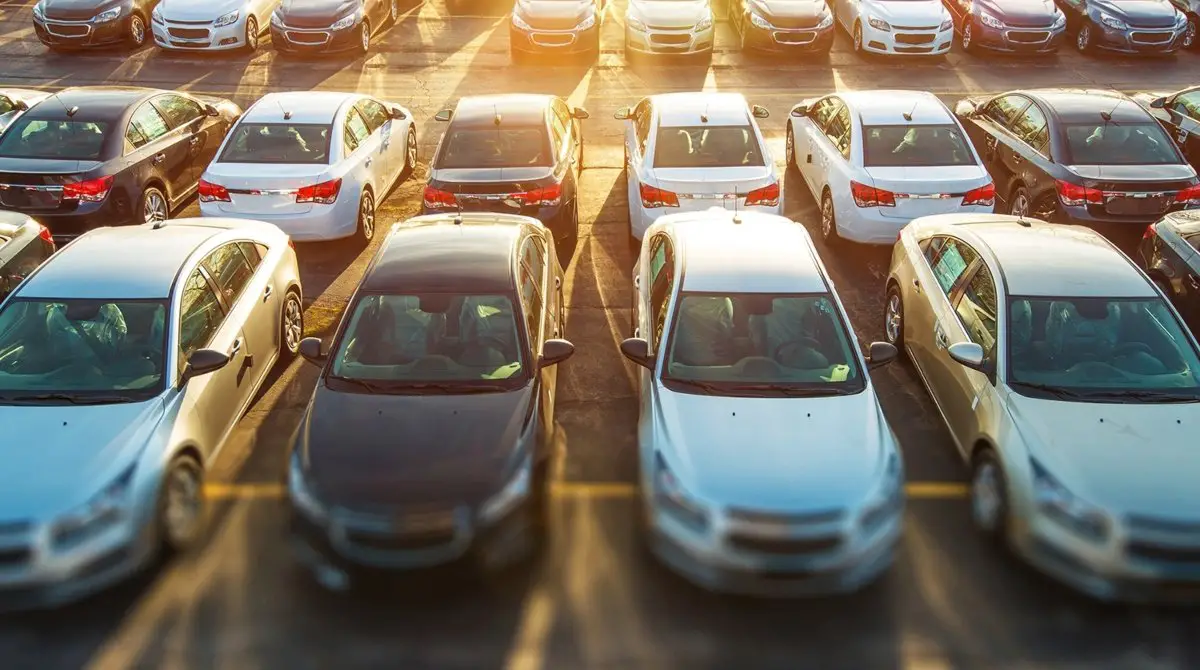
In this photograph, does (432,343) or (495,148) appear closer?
(432,343)

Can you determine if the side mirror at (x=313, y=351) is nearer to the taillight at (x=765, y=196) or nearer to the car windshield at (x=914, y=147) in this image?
the taillight at (x=765, y=196)

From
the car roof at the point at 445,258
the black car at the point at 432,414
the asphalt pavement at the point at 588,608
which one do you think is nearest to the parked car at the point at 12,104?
the asphalt pavement at the point at 588,608

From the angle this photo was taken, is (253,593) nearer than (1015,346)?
Yes

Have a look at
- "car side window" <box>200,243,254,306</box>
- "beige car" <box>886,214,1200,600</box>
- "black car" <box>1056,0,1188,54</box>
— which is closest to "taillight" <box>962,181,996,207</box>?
"beige car" <box>886,214,1200,600</box>

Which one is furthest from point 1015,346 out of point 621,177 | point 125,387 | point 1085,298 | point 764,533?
point 621,177

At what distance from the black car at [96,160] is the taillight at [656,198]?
18.8 feet

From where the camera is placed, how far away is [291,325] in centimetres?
917

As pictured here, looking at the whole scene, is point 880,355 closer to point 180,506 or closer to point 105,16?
point 180,506

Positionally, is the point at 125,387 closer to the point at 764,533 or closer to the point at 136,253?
the point at 136,253

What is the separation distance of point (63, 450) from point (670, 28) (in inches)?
A: 580

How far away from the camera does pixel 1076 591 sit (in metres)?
6.12

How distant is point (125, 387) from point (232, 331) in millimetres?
1136

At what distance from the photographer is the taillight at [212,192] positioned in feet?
35.7

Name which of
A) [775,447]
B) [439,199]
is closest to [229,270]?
[439,199]
